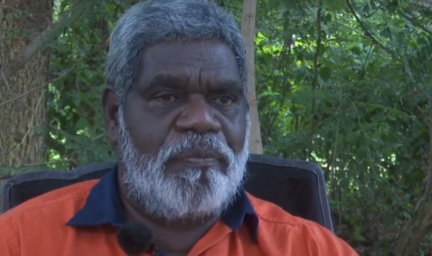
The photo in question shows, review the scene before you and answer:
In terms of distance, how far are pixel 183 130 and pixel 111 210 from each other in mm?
340

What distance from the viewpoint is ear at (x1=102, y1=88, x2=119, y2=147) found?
260cm

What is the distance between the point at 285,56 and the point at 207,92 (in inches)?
130

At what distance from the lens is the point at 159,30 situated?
247cm

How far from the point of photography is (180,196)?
2.43 meters

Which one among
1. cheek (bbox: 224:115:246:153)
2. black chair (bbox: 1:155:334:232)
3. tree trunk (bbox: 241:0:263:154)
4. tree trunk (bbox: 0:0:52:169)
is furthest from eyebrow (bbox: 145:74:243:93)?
tree trunk (bbox: 0:0:52:169)

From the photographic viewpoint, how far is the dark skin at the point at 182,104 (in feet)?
7.94

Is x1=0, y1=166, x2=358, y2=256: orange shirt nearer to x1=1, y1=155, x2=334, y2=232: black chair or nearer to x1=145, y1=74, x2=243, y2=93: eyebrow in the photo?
x1=1, y1=155, x2=334, y2=232: black chair

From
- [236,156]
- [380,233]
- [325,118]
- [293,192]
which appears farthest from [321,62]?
[236,156]

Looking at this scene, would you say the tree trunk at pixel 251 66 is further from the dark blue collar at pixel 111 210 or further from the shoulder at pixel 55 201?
the shoulder at pixel 55 201

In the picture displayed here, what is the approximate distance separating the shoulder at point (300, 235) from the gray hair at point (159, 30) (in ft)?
1.50

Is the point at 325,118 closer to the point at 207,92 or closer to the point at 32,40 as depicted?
the point at 32,40

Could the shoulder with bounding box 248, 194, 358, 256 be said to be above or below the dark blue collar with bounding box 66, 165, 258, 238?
below

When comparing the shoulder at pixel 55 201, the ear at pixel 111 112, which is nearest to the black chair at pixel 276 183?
the shoulder at pixel 55 201

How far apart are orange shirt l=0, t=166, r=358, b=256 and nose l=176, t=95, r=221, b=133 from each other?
1.09 feet
